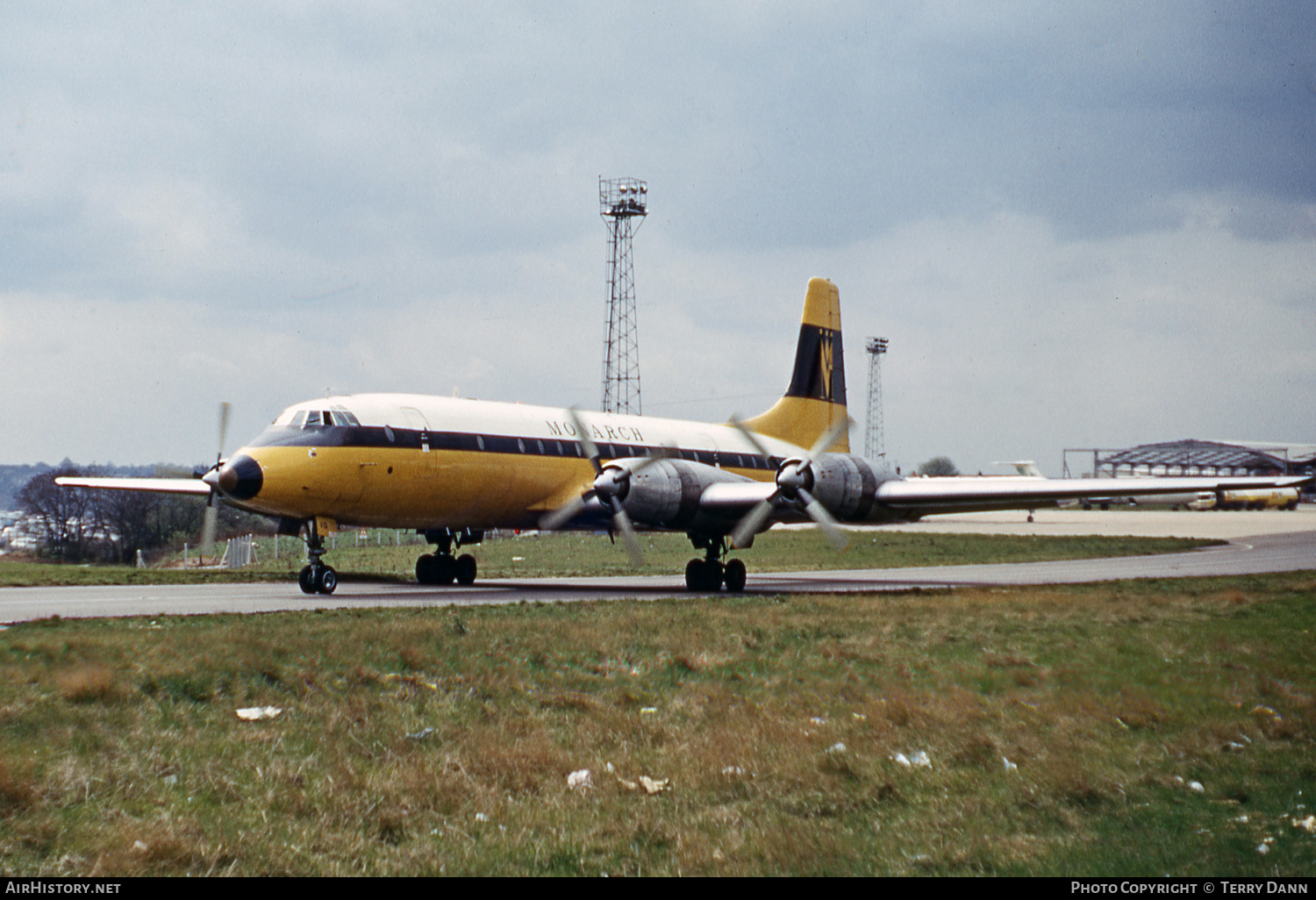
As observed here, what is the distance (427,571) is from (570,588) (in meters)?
4.39

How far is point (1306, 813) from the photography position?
776cm

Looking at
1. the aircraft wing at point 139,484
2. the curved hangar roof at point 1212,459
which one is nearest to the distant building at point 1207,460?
the curved hangar roof at point 1212,459

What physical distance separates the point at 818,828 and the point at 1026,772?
2.53 metres

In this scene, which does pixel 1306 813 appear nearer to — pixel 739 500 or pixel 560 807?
pixel 560 807

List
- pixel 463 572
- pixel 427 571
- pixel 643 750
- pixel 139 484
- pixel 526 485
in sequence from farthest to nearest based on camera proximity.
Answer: pixel 139 484 → pixel 463 572 → pixel 427 571 → pixel 526 485 → pixel 643 750

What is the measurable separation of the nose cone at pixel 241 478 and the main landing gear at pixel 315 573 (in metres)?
2.11

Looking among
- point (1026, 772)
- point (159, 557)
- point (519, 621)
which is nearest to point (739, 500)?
point (519, 621)

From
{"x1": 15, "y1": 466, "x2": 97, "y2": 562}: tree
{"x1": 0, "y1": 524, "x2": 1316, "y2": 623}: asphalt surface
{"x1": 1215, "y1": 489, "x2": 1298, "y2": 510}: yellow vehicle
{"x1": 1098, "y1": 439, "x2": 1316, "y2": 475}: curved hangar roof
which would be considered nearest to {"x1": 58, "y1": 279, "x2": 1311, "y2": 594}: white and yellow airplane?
{"x1": 0, "y1": 524, "x2": 1316, "y2": 623}: asphalt surface

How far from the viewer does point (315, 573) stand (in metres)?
23.3

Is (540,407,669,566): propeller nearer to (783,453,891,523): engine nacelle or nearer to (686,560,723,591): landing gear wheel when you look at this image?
(686,560,723,591): landing gear wheel

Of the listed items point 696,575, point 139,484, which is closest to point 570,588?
point 696,575

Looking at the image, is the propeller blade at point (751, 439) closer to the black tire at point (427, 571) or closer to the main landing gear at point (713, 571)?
the main landing gear at point (713, 571)

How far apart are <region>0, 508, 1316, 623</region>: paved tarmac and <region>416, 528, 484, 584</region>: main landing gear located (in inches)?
30.5

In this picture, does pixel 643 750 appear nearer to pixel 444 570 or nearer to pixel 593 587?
pixel 593 587
